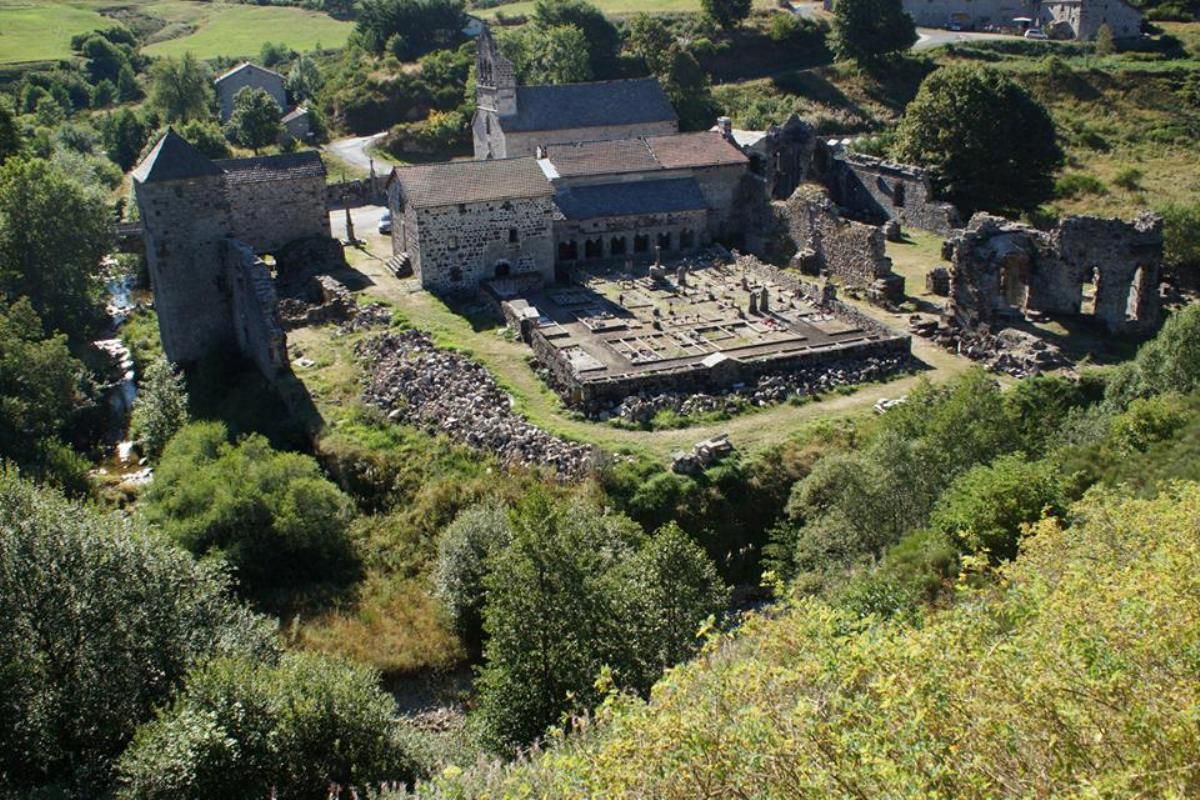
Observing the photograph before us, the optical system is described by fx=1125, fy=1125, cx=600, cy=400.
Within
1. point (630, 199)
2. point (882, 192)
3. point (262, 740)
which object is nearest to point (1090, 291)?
point (882, 192)

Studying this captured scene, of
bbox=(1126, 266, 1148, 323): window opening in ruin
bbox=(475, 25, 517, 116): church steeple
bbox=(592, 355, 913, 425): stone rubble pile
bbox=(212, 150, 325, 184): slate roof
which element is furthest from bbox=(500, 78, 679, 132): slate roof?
bbox=(1126, 266, 1148, 323): window opening in ruin

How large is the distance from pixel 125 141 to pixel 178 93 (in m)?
5.61

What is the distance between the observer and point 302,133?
74.2 meters

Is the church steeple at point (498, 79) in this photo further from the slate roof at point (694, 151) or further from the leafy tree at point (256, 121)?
the leafy tree at point (256, 121)

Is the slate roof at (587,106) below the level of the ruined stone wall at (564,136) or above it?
above

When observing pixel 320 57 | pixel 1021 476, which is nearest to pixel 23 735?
pixel 1021 476

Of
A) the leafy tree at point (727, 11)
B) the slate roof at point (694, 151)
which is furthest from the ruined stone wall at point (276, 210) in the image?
the leafy tree at point (727, 11)

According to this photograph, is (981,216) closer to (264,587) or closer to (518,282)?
(518,282)

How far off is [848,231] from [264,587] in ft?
87.1

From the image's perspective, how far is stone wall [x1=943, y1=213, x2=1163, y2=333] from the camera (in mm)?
36281

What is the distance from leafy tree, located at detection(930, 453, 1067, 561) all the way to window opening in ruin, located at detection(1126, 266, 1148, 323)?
17.7 metres

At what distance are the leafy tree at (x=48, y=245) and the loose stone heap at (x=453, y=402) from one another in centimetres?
1525

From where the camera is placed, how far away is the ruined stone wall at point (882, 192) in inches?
1948

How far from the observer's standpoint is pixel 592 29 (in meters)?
79.4
